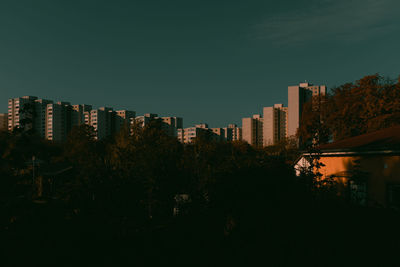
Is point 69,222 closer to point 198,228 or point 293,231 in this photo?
point 198,228

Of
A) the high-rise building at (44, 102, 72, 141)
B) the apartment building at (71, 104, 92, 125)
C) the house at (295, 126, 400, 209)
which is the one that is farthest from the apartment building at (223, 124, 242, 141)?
the house at (295, 126, 400, 209)

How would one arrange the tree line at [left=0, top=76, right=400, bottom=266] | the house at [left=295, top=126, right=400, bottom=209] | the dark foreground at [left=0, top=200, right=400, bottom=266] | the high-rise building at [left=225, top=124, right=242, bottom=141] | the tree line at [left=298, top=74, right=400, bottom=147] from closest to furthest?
1. the tree line at [left=0, top=76, right=400, bottom=266]
2. the dark foreground at [left=0, top=200, right=400, bottom=266]
3. the house at [left=295, top=126, right=400, bottom=209]
4. the tree line at [left=298, top=74, right=400, bottom=147]
5. the high-rise building at [left=225, top=124, right=242, bottom=141]

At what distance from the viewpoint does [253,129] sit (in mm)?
140250

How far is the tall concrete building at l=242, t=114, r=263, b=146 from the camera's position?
459 feet

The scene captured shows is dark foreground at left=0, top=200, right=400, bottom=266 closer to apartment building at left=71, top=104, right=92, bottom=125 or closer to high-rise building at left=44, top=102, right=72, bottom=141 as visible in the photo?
high-rise building at left=44, top=102, right=72, bottom=141

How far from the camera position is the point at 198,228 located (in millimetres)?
7570

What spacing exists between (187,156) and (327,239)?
659 cm

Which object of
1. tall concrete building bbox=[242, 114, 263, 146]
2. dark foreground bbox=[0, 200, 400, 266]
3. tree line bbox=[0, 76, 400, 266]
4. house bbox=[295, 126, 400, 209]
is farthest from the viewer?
tall concrete building bbox=[242, 114, 263, 146]

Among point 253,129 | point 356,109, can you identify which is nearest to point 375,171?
point 356,109

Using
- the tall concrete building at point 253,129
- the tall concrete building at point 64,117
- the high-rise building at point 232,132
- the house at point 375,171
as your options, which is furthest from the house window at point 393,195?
the high-rise building at point 232,132

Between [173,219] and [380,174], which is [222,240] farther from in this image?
[380,174]

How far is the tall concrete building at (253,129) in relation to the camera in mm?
139875

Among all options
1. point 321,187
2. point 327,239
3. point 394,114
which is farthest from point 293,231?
point 394,114

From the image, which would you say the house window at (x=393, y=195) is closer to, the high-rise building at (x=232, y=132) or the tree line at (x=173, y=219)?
the tree line at (x=173, y=219)
